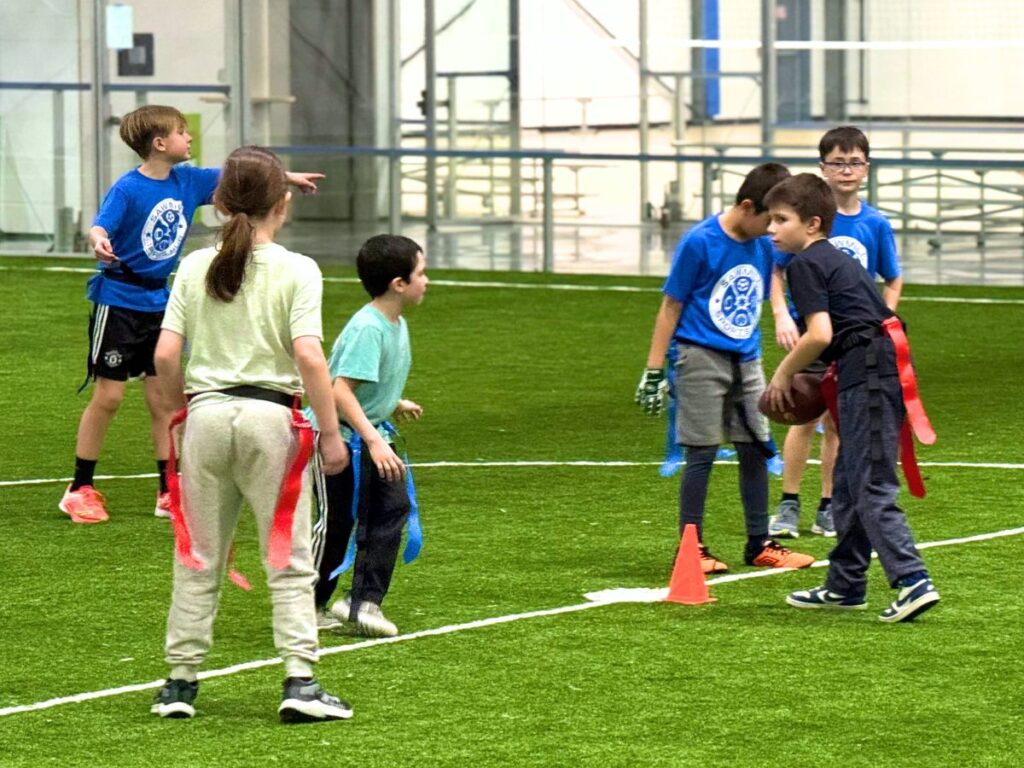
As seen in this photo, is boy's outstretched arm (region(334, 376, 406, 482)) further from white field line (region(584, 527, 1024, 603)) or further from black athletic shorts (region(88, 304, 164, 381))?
black athletic shorts (region(88, 304, 164, 381))

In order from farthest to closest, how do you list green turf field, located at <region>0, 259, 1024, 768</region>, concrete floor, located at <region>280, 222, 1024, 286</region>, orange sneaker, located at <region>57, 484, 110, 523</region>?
concrete floor, located at <region>280, 222, 1024, 286</region>, orange sneaker, located at <region>57, 484, 110, 523</region>, green turf field, located at <region>0, 259, 1024, 768</region>

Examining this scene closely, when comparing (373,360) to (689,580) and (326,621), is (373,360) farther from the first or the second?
(689,580)

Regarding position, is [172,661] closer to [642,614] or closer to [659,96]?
[642,614]

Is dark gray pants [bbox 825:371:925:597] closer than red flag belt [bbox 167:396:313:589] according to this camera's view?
No

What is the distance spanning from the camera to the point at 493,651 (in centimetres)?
693

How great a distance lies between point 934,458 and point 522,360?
14.6 feet

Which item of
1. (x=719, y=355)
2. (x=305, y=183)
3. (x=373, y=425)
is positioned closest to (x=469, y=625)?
(x=373, y=425)

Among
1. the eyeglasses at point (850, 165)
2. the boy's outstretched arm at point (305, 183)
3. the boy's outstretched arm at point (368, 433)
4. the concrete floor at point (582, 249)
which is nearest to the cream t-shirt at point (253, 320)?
the boy's outstretched arm at point (368, 433)

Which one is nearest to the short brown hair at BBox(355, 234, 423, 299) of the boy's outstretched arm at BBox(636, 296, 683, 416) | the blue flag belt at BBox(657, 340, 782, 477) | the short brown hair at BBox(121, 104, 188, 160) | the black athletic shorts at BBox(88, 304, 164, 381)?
the boy's outstretched arm at BBox(636, 296, 683, 416)

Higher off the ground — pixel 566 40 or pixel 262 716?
pixel 566 40

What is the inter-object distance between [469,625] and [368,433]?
94cm

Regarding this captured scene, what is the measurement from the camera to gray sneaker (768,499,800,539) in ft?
29.4

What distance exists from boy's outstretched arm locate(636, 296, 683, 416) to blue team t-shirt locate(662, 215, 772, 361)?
0.04m

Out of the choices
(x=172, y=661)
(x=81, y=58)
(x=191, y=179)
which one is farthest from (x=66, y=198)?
(x=172, y=661)
